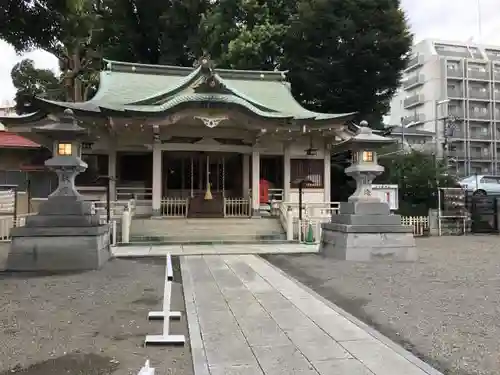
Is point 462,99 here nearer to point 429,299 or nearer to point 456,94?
point 456,94

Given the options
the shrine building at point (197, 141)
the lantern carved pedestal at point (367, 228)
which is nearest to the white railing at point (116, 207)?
the shrine building at point (197, 141)

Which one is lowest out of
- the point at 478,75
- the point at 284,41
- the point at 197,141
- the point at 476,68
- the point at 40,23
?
the point at 197,141

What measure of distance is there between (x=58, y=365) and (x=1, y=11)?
17.5 ft

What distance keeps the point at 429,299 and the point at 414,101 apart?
59204mm

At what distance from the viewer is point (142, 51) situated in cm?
3053

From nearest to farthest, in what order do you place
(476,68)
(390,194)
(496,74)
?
(390,194)
(496,74)
(476,68)

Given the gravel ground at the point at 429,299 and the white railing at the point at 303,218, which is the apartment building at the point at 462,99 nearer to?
the white railing at the point at 303,218

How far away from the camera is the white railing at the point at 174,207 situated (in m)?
17.1

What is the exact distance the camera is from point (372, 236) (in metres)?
10.2

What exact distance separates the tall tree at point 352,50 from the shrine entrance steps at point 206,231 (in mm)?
9446

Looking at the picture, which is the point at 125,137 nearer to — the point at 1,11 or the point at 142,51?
the point at 1,11

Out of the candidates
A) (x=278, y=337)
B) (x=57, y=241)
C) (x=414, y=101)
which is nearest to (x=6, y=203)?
(x=57, y=241)

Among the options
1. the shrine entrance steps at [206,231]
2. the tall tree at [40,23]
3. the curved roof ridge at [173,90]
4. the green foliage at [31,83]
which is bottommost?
the shrine entrance steps at [206,231]

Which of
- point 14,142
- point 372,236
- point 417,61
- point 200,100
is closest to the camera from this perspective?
point 372,236
